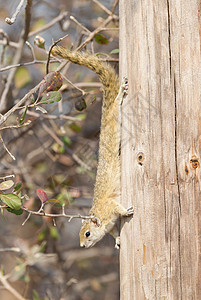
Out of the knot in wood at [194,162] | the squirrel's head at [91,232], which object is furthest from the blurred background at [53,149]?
the knot in wood at [194,162]

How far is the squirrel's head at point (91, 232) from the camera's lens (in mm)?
1867

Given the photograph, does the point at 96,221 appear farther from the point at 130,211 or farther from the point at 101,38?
the point at 101,38

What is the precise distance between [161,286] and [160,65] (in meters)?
0.73

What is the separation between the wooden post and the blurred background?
0.79 meters

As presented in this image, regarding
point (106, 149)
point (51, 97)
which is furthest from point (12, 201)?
point (106, 149)

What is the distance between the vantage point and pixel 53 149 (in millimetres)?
2518

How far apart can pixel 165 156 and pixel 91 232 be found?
0.79 metres

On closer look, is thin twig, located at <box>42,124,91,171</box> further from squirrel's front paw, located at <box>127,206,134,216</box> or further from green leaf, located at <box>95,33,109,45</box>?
squirrel's front paw, located at <box>127,206,134,216</box>

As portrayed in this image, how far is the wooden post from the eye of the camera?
1.23 m

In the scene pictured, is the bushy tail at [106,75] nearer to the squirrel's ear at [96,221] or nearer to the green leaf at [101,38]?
the green leaf at [101,38]

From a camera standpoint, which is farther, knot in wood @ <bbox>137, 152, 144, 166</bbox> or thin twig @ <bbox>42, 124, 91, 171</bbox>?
thin twig @ <bbox>42, 124, 91, 171</bbox>

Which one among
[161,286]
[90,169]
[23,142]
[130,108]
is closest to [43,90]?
[130,108]

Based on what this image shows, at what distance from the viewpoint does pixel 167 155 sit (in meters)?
1.27

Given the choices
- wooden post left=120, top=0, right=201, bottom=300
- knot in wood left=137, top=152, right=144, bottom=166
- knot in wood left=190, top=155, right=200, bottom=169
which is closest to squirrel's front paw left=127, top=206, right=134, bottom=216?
wooden post left=120, top=0, right=201, bottom=300
